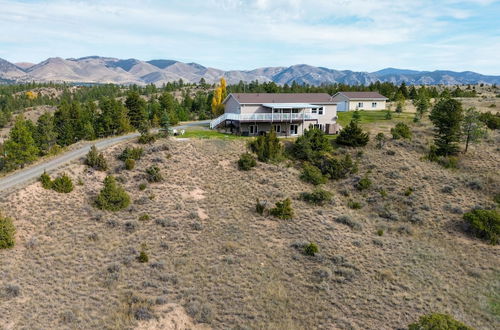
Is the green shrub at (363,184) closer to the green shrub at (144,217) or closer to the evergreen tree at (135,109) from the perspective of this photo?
the green shrub at (144,217)

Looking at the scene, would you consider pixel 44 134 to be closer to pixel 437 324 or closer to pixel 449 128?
pixel 437 324

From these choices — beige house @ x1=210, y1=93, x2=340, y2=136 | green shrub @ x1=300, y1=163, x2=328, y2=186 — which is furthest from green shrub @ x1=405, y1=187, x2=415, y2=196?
beige house @ x1=210, y1=93, x2=340, y2=136

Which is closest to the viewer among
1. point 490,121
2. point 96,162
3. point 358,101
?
point 96,162

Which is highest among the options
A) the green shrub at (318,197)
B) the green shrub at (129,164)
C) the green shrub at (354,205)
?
the green shrub at (129,164)

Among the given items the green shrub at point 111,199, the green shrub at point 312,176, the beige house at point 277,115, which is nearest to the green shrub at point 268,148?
the green shrub at point 312,176

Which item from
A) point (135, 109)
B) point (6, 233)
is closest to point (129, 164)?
point (6, 233)

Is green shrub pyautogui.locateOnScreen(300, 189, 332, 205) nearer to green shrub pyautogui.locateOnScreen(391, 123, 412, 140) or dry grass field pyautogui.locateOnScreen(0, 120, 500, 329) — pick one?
dry grass field pyautogui.locateOnScreen(0, 120, 500, 329)
